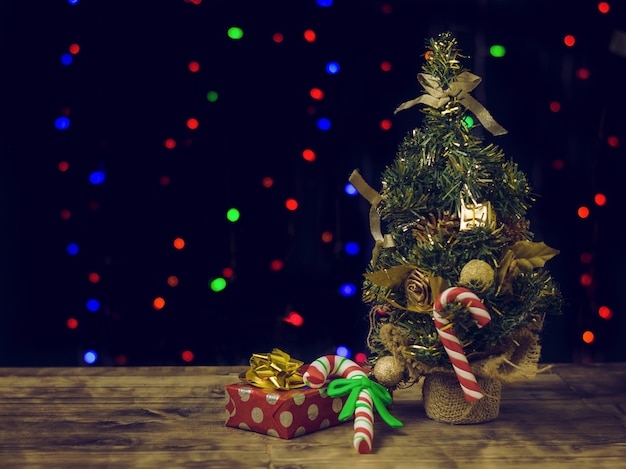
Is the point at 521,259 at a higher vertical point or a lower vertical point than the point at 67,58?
lower

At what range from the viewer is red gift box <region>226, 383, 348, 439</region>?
2240 millimetres

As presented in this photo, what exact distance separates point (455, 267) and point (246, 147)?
96 cm

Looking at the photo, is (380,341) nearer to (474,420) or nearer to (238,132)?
(474,420)

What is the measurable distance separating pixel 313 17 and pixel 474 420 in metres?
1.39

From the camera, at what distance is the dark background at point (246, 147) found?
296cm

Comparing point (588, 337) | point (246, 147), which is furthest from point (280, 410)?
point (588, 337)

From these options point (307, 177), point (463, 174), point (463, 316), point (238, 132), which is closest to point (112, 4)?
point (238, 132)

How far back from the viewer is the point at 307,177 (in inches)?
117

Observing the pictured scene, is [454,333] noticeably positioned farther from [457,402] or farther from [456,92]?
[456,92]

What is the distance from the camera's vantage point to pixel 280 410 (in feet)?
7.33

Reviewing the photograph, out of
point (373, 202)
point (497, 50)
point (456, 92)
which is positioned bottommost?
point (373, 202)

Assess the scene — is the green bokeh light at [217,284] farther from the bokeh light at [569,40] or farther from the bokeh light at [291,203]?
the bokeh light at [569,40]

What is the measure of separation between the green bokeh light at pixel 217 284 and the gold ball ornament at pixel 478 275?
101cm

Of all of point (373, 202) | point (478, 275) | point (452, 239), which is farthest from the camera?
point (373, 202)
